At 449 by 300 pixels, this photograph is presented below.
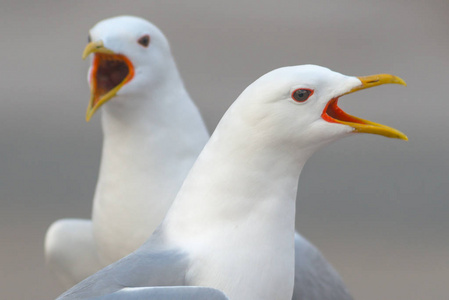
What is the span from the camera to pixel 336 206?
5.78 meters

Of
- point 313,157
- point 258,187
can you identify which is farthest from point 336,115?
point 313,157

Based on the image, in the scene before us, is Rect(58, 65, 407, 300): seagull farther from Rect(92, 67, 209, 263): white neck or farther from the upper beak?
the upper beak

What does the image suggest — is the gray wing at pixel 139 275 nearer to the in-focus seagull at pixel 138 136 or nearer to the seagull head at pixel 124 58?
the in-focus seagull at pixel 138 136

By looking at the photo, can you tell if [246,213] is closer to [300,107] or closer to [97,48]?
[300,107]

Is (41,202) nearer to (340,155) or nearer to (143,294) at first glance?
(340,155)

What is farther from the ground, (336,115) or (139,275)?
(336,115)

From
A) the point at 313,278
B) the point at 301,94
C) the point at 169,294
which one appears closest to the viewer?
the point at 169,294

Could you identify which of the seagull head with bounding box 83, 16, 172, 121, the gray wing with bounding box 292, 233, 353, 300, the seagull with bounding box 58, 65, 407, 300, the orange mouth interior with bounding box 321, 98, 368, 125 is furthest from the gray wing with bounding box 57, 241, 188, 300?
the seagull head with bounding box 83, 16, 172, 121

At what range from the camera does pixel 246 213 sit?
2334mm

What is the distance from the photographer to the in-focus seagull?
3.15 metres

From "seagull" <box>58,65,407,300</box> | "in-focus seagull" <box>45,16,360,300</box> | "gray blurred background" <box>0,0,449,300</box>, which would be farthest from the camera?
"gray blurred background" <box>0,0,449,300</box>

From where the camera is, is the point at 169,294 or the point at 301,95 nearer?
the point at 169,294

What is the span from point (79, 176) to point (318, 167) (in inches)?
57.9

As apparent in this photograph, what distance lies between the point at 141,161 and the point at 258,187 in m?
0.93
